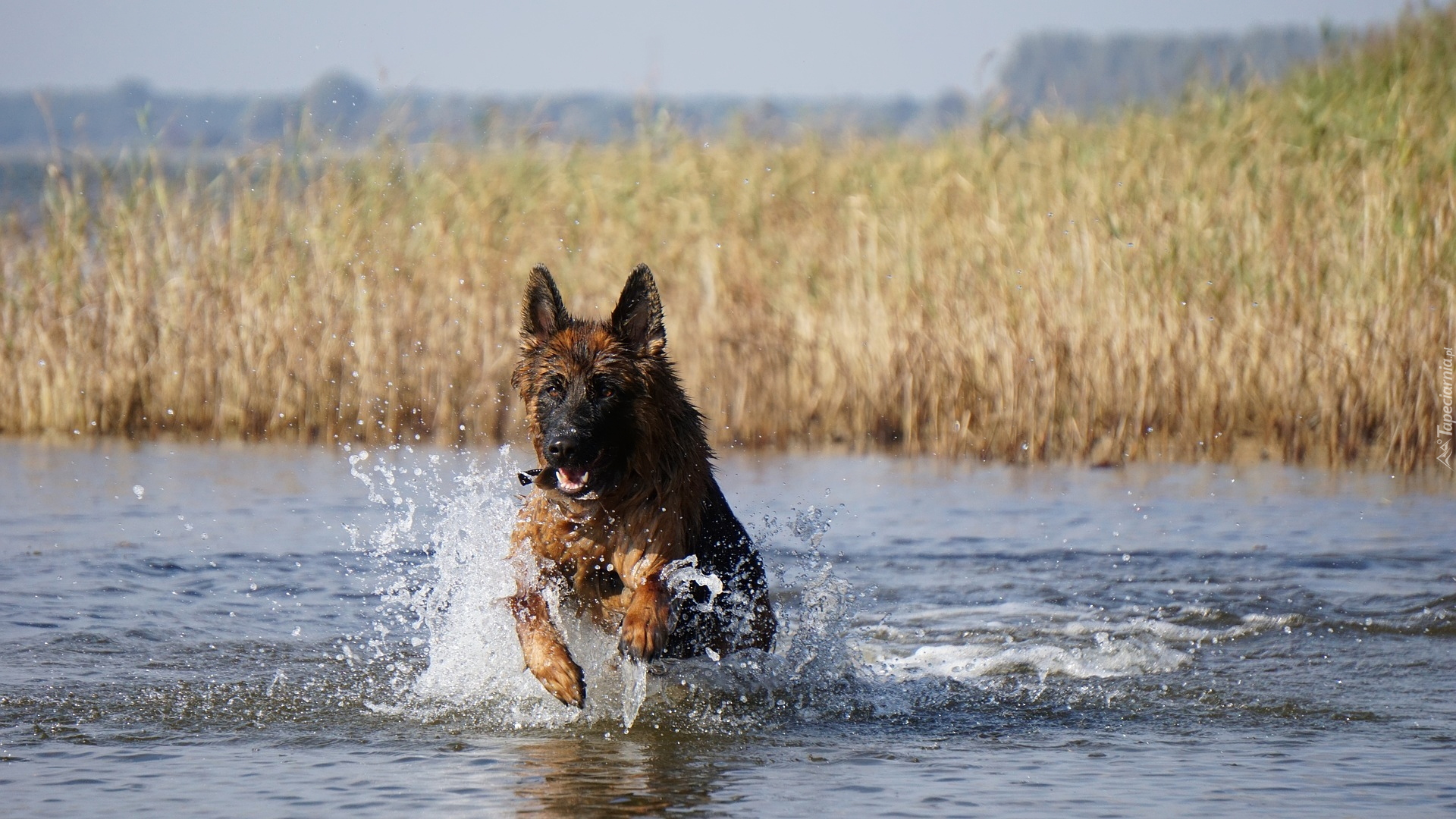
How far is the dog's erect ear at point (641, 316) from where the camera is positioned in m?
5.58

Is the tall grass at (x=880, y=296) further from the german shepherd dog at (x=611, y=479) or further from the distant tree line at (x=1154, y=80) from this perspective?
the german shepherd dog at (x=611, y=479)

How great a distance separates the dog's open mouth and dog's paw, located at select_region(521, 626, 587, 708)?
1.74 ft

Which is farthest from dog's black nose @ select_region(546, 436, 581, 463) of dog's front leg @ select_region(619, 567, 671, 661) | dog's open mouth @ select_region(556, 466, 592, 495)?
dog's front leg @ select_region(619, 567, 671, 661)

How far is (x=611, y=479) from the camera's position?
216 inches

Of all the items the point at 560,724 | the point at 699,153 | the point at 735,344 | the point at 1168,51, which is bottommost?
the point at 560,724

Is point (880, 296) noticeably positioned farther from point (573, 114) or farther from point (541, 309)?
point (541, 309)

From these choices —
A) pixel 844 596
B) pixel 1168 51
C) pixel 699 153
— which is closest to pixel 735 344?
pixel 699 153

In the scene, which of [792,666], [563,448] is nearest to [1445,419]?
[792,666]

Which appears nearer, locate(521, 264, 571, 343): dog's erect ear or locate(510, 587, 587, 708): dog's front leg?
locate(510, 587, 587, 708): dog's front leg

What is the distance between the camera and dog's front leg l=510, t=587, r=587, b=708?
17.0 feet

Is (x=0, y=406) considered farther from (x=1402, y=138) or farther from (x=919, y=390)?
(x=1402, y=138)

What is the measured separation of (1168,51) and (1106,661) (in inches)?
3347

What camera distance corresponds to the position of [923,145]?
15180 mm

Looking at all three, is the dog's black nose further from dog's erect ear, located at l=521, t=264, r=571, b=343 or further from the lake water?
the lake water
